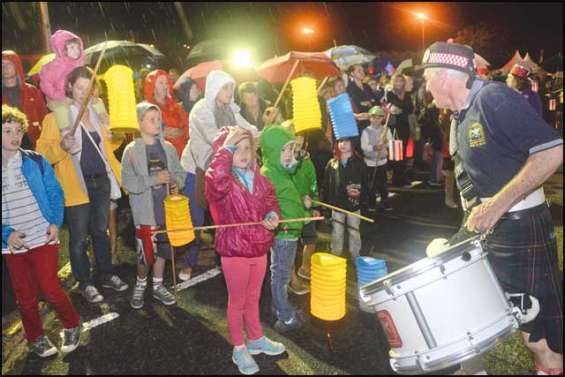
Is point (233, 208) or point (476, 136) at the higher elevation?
point (476, 136)

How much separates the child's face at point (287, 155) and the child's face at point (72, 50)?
274cm

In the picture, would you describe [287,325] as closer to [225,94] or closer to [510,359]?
[510,359]

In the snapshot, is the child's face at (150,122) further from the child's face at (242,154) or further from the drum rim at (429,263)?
the drum rim at (429,263)

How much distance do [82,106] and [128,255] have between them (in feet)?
9.31

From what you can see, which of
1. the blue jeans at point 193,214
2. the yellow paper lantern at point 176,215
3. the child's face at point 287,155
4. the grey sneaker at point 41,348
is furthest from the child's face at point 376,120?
the grey sneaker at point 41,348

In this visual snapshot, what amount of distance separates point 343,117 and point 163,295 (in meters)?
2.92

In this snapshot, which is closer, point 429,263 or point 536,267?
point 429,263

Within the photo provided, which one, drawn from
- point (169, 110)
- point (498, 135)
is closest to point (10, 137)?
point (169, 110)

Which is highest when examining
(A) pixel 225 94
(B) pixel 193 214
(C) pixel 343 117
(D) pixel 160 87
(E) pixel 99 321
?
(D) pixel 160 87

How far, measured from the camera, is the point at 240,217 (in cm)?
365

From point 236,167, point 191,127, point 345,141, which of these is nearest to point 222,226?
point 236,167

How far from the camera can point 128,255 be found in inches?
260

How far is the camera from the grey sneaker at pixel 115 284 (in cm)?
538

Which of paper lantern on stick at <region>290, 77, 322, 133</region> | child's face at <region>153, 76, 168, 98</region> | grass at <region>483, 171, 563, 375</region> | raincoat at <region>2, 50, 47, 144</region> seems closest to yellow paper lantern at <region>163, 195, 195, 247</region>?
paper lantern on stick at <region>290, 77, 322, 133</region>
